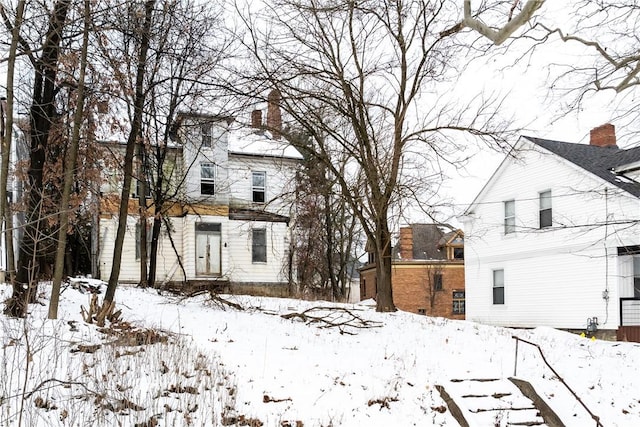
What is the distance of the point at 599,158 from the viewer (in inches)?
824

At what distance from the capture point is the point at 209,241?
983 inches

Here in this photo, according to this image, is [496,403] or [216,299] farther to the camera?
[216,299]

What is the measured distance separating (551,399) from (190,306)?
28.1 feet

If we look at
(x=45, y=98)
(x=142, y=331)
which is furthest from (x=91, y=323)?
(x=45, y=98)

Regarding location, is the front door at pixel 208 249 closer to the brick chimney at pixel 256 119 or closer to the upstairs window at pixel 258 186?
the upstairs window at pixel 258 186

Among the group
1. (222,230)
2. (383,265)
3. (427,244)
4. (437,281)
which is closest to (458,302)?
(437,281)

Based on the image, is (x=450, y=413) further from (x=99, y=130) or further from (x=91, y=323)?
(x=99, y=130)

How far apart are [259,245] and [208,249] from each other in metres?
2.50

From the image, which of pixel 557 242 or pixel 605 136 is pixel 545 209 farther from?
pixel 605 136

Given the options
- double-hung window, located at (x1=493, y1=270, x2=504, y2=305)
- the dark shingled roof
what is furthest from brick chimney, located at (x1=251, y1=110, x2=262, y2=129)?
double-hung window, located at (x1=493, y1=270, x2=504, y2=305)

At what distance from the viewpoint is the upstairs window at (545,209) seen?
2095cm

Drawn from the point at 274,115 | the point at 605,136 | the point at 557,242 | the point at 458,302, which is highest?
the point at 605,136

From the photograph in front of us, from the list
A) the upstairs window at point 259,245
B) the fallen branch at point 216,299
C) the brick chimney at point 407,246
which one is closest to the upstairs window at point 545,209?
the upstairs window at point 259,245

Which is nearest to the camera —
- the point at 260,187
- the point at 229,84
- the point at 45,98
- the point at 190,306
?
the point at 45,98
